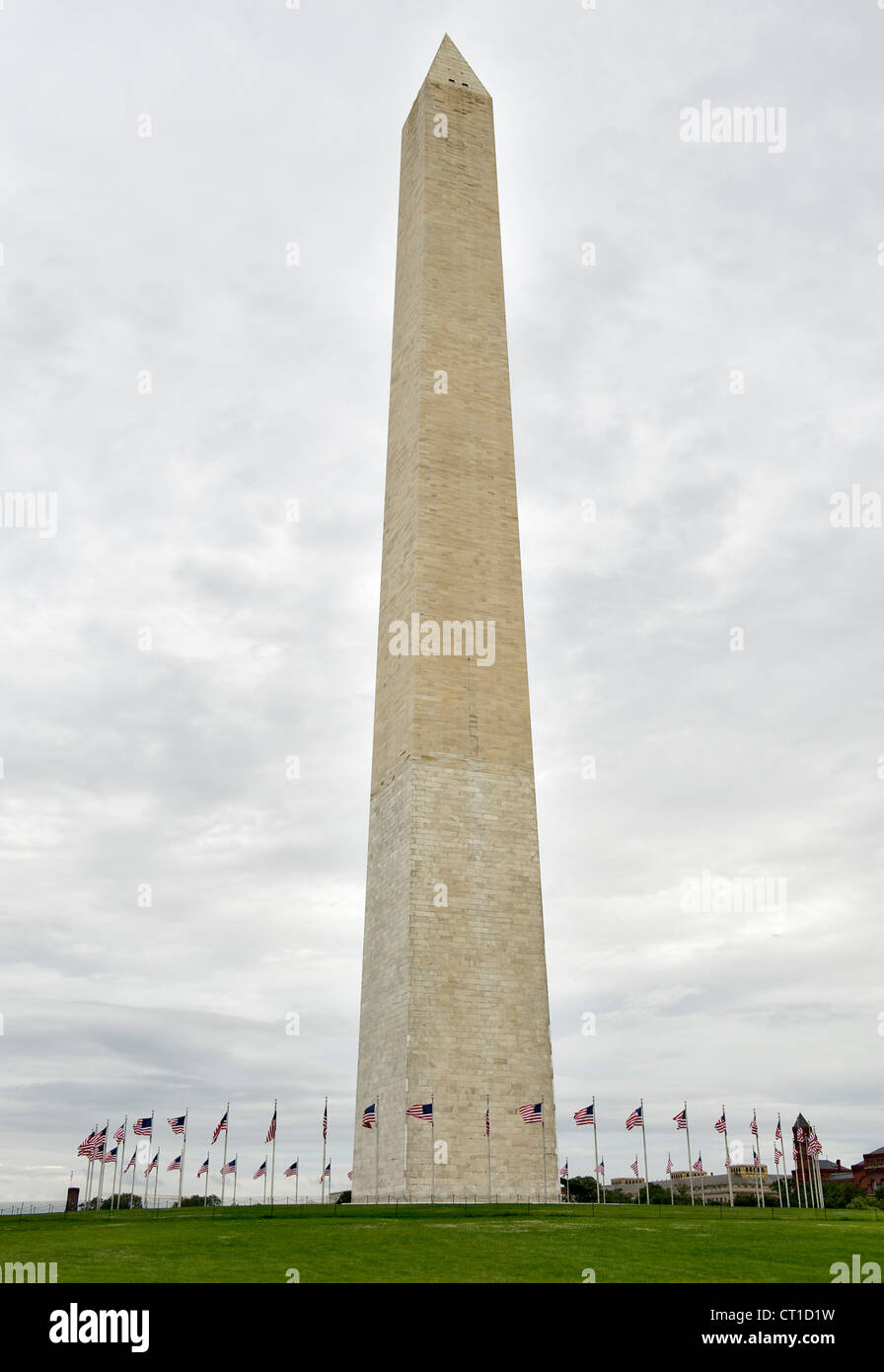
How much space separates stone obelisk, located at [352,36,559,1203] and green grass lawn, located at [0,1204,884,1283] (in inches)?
166

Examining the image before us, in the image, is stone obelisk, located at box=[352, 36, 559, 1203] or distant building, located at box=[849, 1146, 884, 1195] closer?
stone obelisk, located at box=[352, 36, 559, 1203]

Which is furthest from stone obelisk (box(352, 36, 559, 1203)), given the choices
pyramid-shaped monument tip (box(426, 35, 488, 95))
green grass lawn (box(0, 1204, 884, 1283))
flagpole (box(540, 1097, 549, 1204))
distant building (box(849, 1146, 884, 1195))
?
distant building (box(849, 1146, 884, 1195))

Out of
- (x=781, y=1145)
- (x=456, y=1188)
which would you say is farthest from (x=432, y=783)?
(x=781, y=1145)

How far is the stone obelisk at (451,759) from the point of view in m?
37.7

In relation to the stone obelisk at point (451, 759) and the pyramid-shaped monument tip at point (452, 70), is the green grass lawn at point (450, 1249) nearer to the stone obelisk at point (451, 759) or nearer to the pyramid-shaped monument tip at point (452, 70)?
the stone obelisk at point (451, 759)

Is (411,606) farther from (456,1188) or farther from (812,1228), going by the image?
(812,1228)

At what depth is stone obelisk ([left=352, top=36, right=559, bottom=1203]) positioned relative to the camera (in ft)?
124

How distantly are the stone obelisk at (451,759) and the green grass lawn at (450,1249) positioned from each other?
422cm

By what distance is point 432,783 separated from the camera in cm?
4072

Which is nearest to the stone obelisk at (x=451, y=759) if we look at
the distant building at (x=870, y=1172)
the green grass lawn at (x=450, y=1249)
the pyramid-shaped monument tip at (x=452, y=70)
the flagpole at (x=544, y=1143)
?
the flagpole at (x=544, y=1143)

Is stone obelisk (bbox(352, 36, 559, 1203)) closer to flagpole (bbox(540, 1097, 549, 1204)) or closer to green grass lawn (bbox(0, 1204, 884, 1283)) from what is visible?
flagpole (bbox(540, 1097, 549, 1204))

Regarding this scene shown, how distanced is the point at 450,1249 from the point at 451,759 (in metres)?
19.8

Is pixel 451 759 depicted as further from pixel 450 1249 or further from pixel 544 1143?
pixel 450 1249
